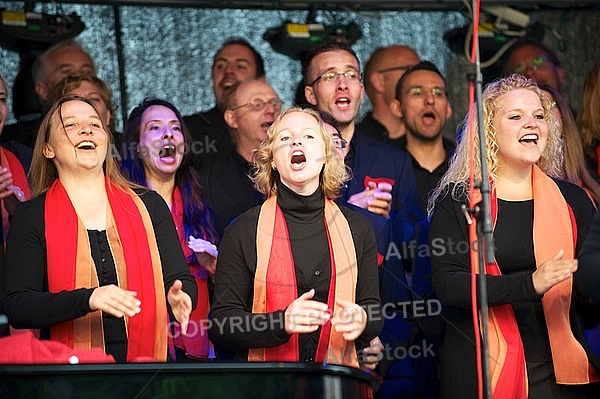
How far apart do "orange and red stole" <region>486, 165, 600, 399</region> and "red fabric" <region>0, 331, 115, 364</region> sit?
1.50 m

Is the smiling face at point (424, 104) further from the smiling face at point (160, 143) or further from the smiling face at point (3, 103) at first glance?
the smiling face at point (3, 103)

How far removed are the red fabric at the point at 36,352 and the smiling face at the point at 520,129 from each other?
184cm

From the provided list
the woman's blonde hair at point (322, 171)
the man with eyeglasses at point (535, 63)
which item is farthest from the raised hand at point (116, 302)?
the man with eyeglasses at point (535, 63)

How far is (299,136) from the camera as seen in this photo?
548cm

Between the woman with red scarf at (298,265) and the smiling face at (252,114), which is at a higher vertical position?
the smiling face at (252,114)

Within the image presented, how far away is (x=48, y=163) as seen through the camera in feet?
18.3

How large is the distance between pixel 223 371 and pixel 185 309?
118 centimetres

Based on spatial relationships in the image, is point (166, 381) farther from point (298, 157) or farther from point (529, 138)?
point (529, 138)

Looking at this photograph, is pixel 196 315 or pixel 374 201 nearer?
pixel 196 315

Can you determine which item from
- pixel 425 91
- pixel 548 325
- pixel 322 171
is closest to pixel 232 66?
pixel 425 91

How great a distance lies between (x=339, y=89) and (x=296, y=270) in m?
1.20

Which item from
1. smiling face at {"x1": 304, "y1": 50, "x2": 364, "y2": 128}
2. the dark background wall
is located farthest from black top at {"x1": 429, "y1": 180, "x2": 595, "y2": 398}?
the dark background wall

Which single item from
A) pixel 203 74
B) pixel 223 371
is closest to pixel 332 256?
pixel 223 371

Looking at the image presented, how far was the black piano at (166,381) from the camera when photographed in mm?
4090
